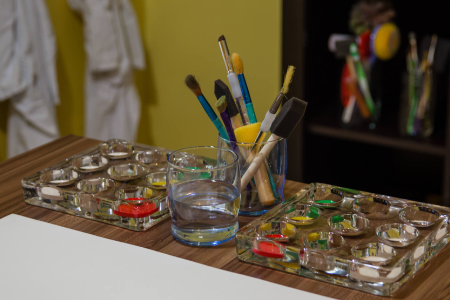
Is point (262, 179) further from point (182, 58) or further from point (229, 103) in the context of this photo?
point (182, 58)

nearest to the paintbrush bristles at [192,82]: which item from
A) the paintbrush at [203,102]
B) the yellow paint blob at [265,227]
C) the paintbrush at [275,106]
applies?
the paintbrush at [203,102]

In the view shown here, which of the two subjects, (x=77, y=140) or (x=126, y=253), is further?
(x=77, y=140)

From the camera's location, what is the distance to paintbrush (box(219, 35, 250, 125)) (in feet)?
2.56

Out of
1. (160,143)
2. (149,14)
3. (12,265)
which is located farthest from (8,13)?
(12,265)

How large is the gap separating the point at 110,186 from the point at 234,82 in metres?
0.25

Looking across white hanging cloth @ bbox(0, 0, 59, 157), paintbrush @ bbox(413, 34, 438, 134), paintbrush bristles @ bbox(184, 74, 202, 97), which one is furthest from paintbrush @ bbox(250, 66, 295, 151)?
white hanging cloth @ bbox(0, 0, 59, 157)

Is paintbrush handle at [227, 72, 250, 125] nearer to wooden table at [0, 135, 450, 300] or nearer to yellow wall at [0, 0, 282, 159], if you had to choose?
wooden table at [0, 135, 450, 300]

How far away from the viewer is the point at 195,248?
2.32 ft

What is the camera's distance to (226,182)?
0.70 meters

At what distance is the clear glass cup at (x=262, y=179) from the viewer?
0.77 m

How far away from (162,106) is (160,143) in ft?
0.59

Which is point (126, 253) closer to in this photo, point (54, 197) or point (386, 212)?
point (54, 197)

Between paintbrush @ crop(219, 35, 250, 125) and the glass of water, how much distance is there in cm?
11

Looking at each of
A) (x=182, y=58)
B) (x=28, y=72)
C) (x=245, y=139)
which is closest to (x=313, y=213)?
(x=245, y=139)
